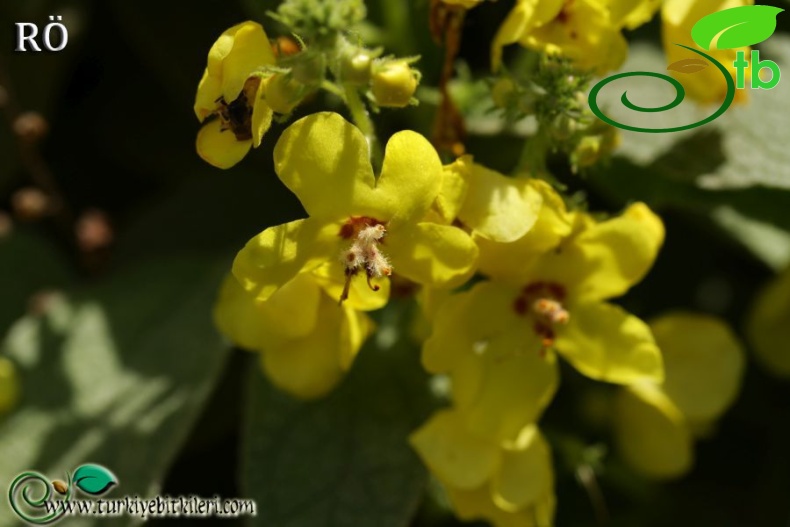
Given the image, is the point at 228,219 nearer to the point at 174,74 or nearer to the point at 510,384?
the point at 174,74

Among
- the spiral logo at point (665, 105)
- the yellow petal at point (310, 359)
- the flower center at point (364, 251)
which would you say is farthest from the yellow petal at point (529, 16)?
the yellow petal at point (310, 359)

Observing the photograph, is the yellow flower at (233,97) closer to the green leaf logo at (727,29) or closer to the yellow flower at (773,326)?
the green leaf logo at (727,29)

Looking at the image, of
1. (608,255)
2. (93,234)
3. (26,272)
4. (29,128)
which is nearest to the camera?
(608,255)

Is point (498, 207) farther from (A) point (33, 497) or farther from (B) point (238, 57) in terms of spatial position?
(A) point (33, 497)

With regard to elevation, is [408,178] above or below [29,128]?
above

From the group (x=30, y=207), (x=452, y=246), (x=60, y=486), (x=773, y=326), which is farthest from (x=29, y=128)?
(x=773, y=326)

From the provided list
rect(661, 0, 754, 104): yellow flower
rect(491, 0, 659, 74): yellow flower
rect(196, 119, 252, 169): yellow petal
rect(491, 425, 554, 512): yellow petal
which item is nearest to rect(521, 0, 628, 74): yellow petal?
rect(491, 0, 659, 74): yellow flower
